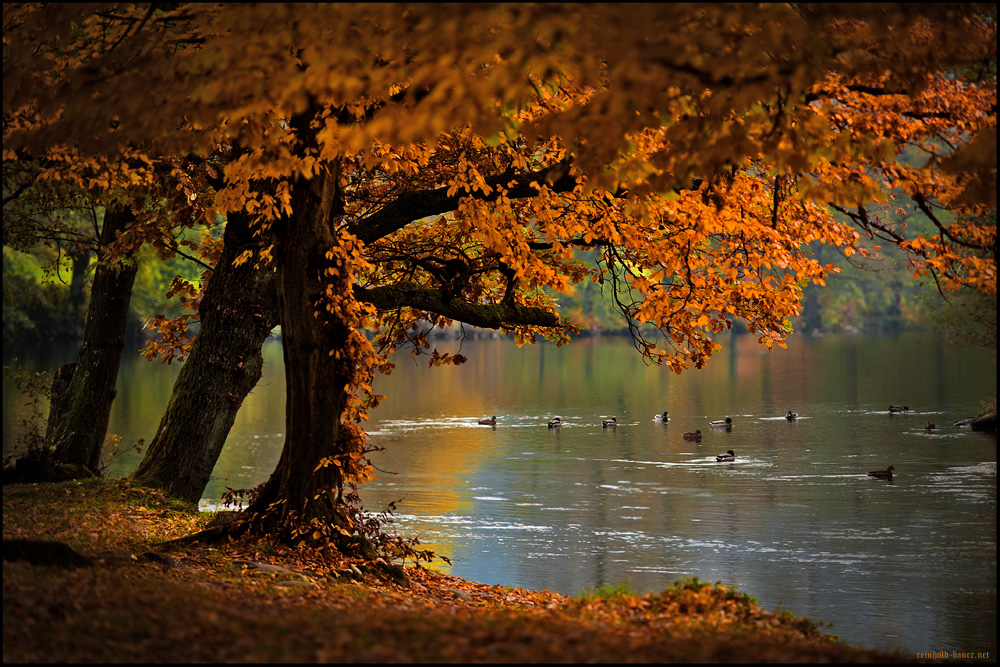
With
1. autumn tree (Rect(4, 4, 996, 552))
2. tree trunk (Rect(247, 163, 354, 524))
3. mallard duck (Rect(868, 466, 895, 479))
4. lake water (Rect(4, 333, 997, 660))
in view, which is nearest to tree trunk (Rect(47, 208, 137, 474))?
autumn tree (Rect(4, 4, 996, 552))

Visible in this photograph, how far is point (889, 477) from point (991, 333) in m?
10.3

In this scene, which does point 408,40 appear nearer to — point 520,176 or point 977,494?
point 520,176

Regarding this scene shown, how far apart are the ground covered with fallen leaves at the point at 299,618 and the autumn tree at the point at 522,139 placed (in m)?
1.47

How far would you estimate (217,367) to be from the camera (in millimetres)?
13516

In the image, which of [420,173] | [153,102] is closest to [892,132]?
[153,102]

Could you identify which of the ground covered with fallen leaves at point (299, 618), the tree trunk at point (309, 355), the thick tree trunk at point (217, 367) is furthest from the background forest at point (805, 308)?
the ground covered with fallen leaves at point (299, 618)

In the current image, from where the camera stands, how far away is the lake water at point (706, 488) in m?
17.1

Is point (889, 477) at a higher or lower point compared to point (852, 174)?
lower

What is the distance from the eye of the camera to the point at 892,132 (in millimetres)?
9117

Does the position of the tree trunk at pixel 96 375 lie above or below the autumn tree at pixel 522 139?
below

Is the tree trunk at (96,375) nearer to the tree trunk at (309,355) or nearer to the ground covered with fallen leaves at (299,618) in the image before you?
the ground covered with fallen leaves at (299,618)

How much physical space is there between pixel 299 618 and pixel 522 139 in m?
9.35

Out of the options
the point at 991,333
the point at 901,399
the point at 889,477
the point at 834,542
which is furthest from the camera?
the point at 901,399

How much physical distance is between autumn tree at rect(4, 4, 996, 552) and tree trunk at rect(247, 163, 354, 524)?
2 cm
